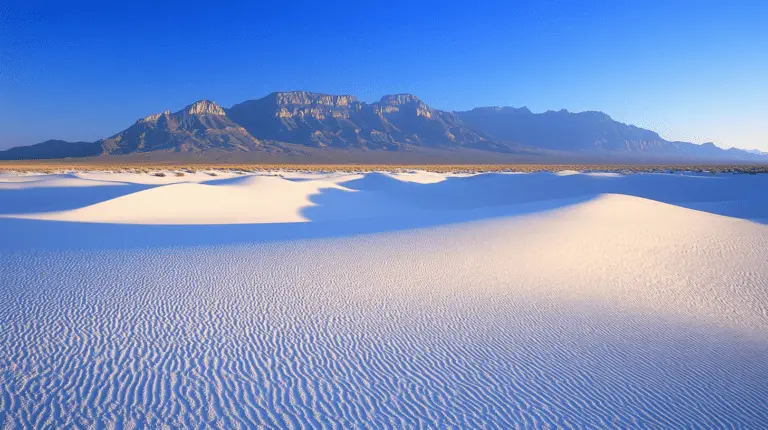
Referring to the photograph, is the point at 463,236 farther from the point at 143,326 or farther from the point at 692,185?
the point at 692,185

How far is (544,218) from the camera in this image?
1505 centimetres

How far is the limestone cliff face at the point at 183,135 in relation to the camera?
10888cm

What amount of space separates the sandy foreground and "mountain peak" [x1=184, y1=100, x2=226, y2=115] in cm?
12775

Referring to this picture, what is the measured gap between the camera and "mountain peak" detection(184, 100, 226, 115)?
128 meters

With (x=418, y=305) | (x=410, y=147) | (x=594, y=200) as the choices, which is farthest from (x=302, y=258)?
(x=410, y=147)

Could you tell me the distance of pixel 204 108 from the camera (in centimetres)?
13325

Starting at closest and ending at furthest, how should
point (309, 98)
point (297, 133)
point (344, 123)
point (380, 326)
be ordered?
point (380, 326) < point (297, 133) < point (344, 123) < point (309, 98)

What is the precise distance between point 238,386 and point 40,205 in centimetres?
1902

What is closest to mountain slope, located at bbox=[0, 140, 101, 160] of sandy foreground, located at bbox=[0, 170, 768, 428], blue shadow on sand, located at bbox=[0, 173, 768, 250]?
blue shadow on sand, located at bbox=[0, 173, 768, 250]

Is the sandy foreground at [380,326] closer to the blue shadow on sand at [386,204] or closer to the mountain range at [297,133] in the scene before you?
the blue shadow on sand at [386,204]

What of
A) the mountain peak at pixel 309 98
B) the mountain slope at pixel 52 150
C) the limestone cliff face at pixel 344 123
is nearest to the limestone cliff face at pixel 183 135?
the mountain slope at pixel 52 150

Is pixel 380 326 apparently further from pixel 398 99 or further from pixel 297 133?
pixel 398 99

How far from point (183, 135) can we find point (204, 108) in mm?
23488

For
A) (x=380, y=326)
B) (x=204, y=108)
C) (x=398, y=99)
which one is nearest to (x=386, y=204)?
(x=380, y=326)
